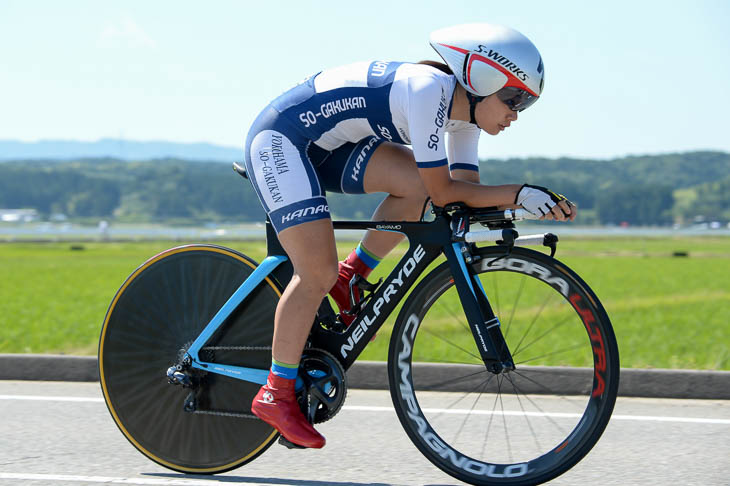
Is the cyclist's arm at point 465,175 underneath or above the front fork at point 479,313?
above

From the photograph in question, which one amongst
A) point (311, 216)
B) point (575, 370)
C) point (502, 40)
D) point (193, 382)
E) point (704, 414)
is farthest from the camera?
point (575, 370)

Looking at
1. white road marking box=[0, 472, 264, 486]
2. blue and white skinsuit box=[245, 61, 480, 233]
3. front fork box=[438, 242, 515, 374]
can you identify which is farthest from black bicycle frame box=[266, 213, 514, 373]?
white road marking box=[0, 472, 264, 486]

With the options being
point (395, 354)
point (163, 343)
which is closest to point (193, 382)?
point (163, 343)

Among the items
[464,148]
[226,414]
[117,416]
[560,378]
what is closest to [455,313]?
[464,148]

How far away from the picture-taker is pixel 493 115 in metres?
3.60

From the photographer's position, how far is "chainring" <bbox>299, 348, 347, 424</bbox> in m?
3.77

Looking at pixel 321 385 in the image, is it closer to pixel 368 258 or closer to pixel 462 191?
pixel 368 258

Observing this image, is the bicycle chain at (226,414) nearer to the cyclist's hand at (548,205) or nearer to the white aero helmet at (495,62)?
the cyclist's hand at (548,205)

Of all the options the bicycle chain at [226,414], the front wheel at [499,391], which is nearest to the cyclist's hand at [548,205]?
the front wheel at [499,391]

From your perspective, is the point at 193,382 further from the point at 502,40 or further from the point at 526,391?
the point at 526,391

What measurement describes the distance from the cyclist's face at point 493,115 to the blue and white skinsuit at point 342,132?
0.14m

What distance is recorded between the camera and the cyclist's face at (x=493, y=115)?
357 centimetres

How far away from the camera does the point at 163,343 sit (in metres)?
4.11

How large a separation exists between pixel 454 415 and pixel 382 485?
1.50ft
